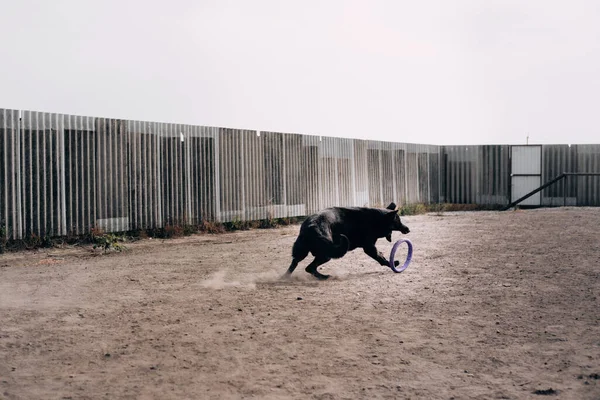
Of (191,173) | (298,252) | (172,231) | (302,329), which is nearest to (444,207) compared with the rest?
(191,173)

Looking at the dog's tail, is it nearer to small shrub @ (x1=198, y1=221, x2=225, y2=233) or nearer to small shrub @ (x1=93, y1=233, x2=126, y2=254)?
small shrub @ (x1=93, y1=233, x2=126, y2=254)

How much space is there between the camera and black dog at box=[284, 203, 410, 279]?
7.79 meters

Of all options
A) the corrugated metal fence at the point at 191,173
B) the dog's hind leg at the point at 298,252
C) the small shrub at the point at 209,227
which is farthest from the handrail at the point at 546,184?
the dog's hind leg at the point at 298,252

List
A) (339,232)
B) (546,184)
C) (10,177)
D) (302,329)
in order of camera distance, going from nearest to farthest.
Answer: (302,329) < (339,232) < (10,177) < (546,184)

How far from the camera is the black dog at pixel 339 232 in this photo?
7788 millimetres

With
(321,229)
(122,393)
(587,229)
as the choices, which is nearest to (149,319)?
(122,393)

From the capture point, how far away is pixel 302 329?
5.39m

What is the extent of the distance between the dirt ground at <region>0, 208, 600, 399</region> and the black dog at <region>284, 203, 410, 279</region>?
329 mm

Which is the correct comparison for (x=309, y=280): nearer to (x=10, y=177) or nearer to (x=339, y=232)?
(x=339, y=232)

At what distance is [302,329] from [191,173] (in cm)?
960

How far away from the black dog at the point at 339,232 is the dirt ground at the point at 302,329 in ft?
1.08

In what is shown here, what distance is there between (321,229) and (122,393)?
4.36 meters

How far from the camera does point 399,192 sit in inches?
848

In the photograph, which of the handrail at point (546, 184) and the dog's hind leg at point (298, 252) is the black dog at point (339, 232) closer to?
the dog's hind leg at point (298, 252)
